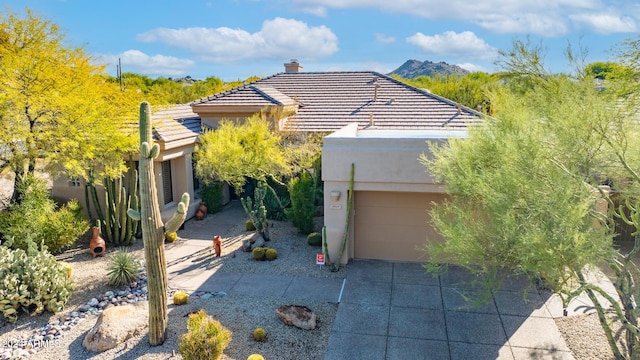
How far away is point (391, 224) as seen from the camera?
45.2ft

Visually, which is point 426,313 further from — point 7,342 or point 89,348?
point 7,342

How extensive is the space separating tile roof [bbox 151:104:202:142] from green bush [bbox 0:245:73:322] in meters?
6.93

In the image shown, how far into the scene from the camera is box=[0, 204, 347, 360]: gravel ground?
29.5 feet

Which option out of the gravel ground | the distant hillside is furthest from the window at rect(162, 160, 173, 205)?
the distant hillside

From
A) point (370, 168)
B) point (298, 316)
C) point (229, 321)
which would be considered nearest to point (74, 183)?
point (229, 321)

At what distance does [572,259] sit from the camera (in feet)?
20.1

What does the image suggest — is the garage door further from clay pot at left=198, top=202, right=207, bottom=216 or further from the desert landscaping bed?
clay pot at left=198, top=202, right=207, bottom=216

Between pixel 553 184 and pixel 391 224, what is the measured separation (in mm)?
7340

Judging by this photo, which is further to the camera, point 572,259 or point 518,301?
point 518,301

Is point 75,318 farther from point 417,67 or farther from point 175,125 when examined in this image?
point 417,67

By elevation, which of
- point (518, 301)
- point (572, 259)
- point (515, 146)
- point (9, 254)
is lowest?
point (518, 301)

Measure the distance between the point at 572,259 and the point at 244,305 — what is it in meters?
7.54

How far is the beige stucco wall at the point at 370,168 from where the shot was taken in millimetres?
12766

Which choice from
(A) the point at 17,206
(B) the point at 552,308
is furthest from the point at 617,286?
(A) the point at 17,206
